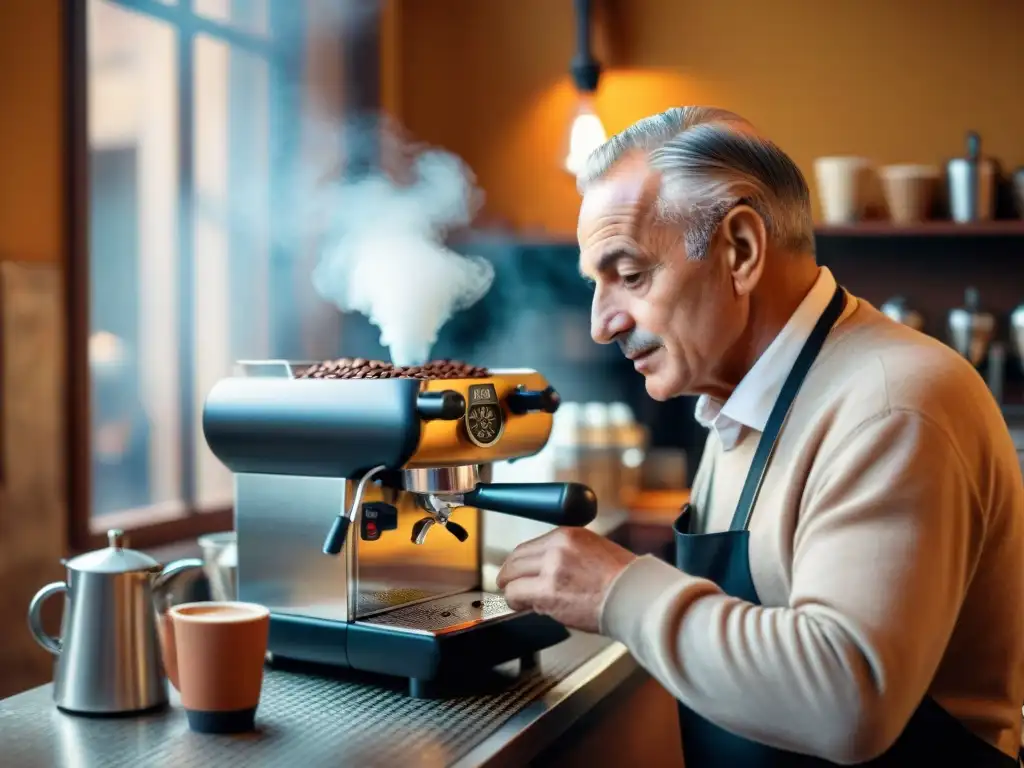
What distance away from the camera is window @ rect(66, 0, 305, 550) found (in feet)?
8.77

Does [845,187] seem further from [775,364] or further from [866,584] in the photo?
[866,584]

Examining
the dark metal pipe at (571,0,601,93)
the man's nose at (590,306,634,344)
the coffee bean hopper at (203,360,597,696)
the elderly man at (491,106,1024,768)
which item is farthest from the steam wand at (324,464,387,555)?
the dark metal pipe at (571,0,601,93)

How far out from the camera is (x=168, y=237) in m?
3.18

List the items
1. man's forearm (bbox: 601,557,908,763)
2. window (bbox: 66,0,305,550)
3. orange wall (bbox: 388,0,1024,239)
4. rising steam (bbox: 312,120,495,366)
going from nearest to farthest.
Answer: man's forearm (bbox: 601,557,908,763) → rising steam (bbox: 312,120,495,366) → window (bbox: 66,0,305,550) → orange wall (bbox: 388,0,1024,239)

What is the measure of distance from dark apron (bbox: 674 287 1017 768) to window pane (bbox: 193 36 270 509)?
6.68 feet

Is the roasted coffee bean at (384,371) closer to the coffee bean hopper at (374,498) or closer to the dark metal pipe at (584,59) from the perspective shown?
the coffee bean hopper at (374,498)

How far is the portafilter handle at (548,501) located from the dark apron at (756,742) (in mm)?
148

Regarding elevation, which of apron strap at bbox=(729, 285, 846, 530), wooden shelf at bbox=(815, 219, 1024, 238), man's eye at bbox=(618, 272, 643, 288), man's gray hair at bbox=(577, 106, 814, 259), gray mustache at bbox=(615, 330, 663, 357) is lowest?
apron strap at bbox=(729, 285, 846, 530)

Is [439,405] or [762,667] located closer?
[762,667]

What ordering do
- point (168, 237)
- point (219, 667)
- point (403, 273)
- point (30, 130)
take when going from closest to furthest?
point (219, 667), point (403, 273), point (30, 130), point (168, 237)

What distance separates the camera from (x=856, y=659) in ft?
3.72

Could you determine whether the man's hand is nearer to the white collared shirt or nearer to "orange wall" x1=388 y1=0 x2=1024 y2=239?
the white collared shirt

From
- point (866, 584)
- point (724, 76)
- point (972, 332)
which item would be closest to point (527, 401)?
point (866, 584)

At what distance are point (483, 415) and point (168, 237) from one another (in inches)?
72.1
